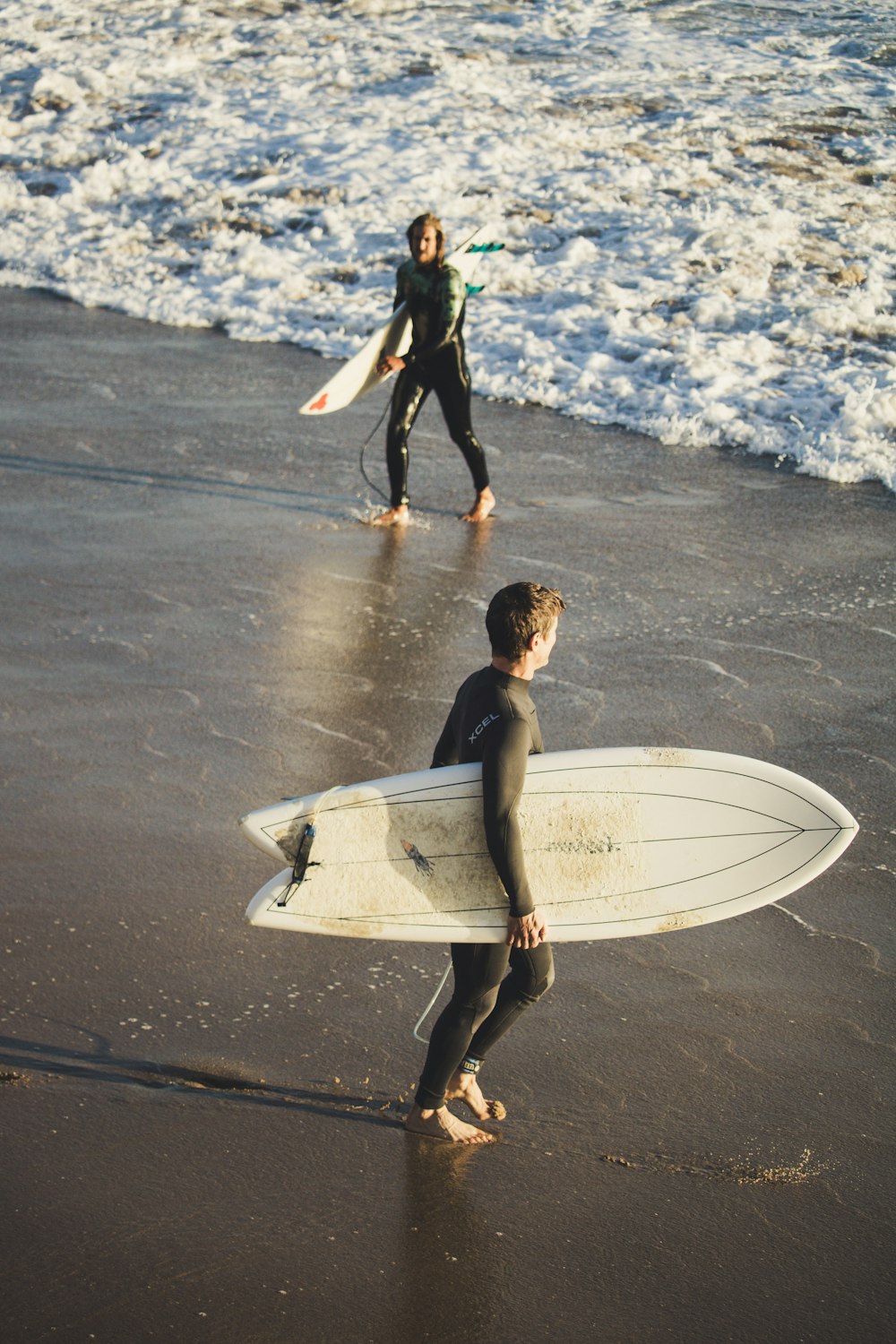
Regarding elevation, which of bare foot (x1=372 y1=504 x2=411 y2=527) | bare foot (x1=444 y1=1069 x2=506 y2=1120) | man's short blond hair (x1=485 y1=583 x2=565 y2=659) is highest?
man's short blond hair (x1=485 y1=583 x2=565 y2=659)

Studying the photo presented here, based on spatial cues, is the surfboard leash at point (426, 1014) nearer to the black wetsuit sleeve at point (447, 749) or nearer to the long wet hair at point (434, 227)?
the black wetsuit sleeve at point (447, 749)

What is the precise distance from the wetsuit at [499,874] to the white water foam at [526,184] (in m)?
7.17

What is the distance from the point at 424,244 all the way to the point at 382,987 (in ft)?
17.6

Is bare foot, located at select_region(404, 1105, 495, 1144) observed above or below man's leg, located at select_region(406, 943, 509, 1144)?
below

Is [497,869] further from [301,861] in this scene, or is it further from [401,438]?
[401,438]

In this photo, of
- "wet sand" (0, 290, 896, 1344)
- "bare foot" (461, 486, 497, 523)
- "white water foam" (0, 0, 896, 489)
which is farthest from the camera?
"white water foam" (0, 0, 896, 489)

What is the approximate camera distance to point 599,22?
22.4 metres

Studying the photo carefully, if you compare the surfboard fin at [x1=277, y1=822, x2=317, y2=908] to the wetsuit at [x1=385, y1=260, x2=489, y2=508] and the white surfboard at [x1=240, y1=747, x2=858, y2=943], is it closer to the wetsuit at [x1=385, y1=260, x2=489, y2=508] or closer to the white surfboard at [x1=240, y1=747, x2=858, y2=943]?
the white surfboard at [x1=240, y1=747, x2=858, y2=943]

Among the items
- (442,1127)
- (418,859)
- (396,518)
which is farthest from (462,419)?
(442,1127)

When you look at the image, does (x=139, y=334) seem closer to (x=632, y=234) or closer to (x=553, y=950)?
(x=632, y=234)

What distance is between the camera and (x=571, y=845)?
3.73 meters

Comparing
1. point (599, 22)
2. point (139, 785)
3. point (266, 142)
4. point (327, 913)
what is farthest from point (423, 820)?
point (599, 22)

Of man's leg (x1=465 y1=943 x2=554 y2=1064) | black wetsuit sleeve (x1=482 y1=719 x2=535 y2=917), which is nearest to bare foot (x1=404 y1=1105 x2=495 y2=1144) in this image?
man's leg (x1=465 y1=943 x2=554 y2=1064)

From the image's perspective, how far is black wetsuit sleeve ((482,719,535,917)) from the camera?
3.31m
